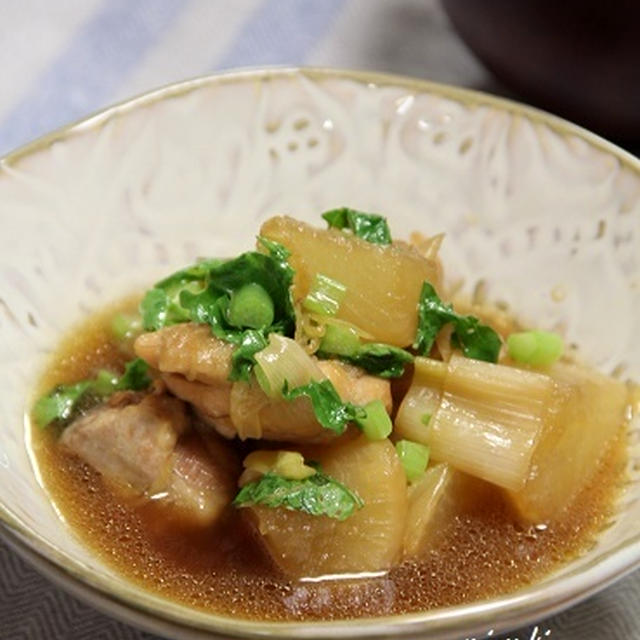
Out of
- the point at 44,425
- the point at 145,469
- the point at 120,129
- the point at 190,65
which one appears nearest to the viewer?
the point at 145,469

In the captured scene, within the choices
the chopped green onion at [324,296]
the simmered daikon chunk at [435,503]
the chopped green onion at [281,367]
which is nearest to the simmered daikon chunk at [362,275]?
the chopped green onion at [324,296]

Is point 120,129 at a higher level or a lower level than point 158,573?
higher

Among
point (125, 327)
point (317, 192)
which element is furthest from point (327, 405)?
point (317, 192)

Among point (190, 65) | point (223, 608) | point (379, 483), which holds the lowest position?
point (223, 608)

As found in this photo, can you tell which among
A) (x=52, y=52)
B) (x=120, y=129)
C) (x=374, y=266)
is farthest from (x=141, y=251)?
(x=52, y=52)

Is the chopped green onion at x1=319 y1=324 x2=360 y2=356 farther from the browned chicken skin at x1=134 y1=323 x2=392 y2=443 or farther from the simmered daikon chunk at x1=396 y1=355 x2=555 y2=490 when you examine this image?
the simmered daikon chunk at x1=396 y1=355 x2=555 y2=490

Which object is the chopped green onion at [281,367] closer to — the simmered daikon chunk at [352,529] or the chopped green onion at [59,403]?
the simmered daikon chunk at [352,529]

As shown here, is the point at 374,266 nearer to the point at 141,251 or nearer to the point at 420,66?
the point at 141,251
